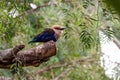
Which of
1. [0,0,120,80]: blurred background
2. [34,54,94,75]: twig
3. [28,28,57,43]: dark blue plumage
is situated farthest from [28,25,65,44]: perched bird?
[34,54,94,75]: twig

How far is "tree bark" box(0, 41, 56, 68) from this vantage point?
1136mm

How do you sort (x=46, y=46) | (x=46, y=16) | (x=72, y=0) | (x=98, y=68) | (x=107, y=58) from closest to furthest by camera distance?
(x=46, y=46)
(x=72, y=0)
(x=107, y=58)
(x=98, y=68)
(x=46, y=16)

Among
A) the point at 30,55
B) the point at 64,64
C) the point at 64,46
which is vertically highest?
the point at 30,55

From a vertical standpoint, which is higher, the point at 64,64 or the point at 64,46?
the point at 64,46

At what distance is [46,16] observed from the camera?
248 cm

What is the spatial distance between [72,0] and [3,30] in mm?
613

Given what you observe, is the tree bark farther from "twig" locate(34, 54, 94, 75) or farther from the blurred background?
"twig" locate(34, 54, 94, 75)

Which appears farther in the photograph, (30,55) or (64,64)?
(64,64)

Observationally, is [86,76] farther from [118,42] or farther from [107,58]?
[118,42]

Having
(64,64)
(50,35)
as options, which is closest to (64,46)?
(64,64)

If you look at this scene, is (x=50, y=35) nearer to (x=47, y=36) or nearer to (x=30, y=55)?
(x=47, y=36)

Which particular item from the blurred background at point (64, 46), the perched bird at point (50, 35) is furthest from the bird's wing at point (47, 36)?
the blurred background at point (64, 46)

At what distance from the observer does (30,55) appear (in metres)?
1.17

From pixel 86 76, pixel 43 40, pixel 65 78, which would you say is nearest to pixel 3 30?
pixel 43 40
